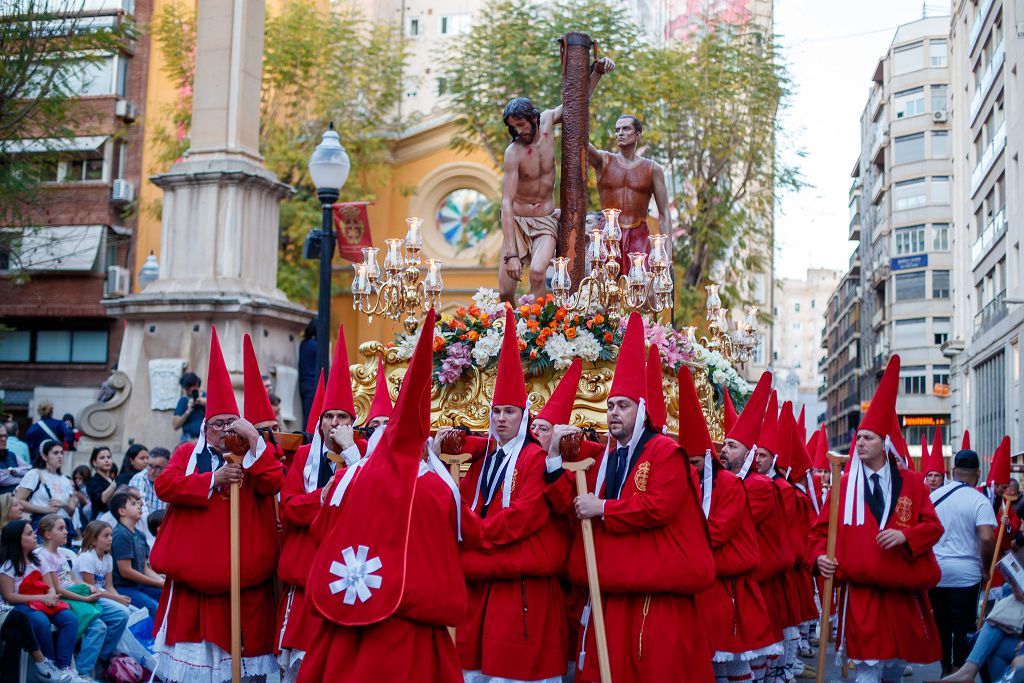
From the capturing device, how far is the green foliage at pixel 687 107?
1193 inches

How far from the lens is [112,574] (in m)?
11.1

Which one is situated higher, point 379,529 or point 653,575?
point 379,529

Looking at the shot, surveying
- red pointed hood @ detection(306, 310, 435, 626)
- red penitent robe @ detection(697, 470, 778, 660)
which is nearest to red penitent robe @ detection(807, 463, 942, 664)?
red penitent robe @ detection(697, 470, 778, 660)

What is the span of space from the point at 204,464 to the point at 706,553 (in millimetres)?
3393

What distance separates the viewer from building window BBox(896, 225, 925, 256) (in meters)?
68.2

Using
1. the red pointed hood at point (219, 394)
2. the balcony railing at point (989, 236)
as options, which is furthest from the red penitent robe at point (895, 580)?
the balcony railing at point (989, 236)

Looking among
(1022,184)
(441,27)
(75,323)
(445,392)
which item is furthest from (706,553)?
(441,27)

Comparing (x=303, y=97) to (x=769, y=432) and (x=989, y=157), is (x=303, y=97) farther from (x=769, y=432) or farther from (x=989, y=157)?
(x=769, y=432)

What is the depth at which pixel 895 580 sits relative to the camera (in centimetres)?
852

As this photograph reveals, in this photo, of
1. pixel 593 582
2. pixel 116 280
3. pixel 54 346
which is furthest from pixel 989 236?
pixel 593 582

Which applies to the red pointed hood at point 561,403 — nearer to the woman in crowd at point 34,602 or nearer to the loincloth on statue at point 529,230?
the woman in crowd at point 34,602

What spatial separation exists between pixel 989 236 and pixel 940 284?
3071 centimetres

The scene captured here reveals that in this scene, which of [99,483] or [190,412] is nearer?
[99,483]

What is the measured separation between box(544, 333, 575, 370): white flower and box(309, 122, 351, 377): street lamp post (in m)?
2.76
